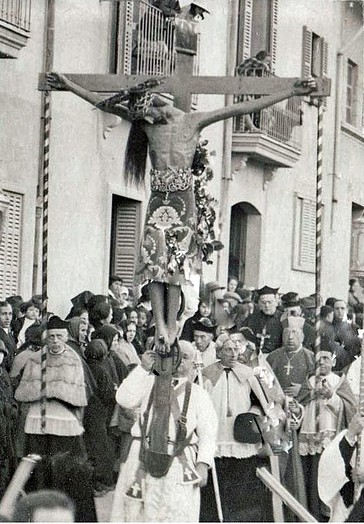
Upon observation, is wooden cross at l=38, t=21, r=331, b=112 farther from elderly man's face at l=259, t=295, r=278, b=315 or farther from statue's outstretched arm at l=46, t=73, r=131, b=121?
elderly man's face at l=259, t=295, r=278, b=315

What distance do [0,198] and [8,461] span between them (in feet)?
10.8

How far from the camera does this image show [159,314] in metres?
9.20

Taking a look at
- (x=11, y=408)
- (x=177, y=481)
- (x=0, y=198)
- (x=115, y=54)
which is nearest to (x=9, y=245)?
(x=0, y=198)

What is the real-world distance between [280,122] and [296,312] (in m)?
6.18

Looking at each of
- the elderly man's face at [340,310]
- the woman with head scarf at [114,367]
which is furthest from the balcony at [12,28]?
the elderly man's face at [340,310]

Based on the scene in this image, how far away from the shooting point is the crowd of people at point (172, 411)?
9586 millimetres

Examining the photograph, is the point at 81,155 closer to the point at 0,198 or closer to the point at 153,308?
the point at 0,198

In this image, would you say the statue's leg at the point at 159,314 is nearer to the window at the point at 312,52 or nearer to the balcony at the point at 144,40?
the balcony at the point at 144,40

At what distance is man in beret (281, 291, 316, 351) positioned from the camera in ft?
48.4

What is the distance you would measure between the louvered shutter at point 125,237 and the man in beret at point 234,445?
17.2 ft

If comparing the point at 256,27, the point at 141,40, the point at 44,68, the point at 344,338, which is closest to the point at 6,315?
the point at 44,68

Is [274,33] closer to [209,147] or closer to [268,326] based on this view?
[209,147]

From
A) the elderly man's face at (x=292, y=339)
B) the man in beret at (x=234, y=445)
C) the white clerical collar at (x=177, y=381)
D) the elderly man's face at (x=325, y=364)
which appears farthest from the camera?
the elderly man's face at (x=292, y=339)

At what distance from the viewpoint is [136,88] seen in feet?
30.0
